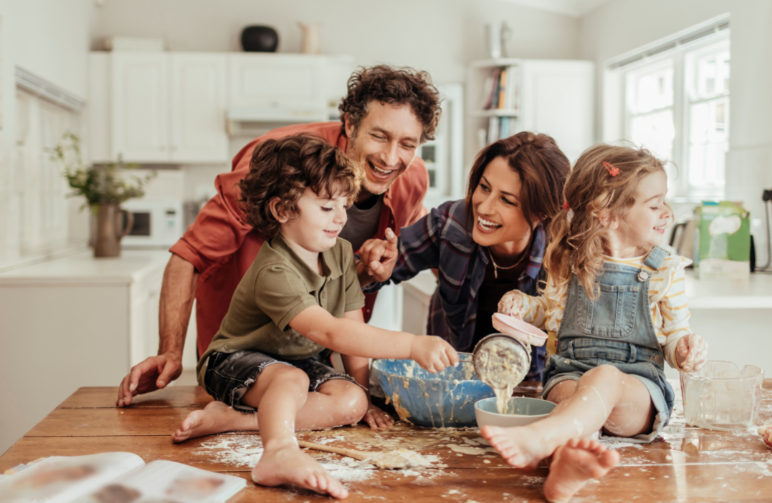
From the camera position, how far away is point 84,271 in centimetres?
284

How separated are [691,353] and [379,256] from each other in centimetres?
64

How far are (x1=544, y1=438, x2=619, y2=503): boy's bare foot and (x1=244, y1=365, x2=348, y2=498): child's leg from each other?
0.93 feet

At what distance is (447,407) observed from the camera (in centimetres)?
111

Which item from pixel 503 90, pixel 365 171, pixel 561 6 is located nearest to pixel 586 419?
pixel 365 171

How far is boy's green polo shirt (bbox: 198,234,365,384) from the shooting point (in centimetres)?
112

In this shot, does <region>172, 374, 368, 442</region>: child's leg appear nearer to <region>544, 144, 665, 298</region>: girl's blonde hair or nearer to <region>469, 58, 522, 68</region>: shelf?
<region>544, 144, 665, 298</region>: girl's blonde hair

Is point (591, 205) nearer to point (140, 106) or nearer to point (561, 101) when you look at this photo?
point (561, 101)

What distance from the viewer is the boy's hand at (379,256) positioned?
1378mm

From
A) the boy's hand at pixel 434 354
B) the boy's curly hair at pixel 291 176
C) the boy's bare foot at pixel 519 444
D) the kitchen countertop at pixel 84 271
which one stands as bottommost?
the boy's bare foot at pixel 519 444

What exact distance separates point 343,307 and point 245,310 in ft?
0.68

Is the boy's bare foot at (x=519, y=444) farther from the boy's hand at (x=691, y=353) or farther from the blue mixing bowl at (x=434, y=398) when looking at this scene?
the boy's hand at (x=691, y=353)

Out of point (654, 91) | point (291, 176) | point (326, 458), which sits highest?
point (654, 91)

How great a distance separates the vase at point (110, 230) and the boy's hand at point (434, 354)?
9.47ft

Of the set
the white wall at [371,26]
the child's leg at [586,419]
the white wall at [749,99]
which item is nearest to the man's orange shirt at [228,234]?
the child's leg at [586,419]
